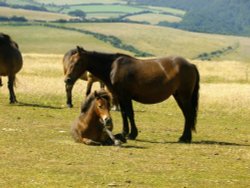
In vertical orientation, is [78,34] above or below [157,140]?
below

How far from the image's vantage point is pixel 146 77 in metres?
17.5

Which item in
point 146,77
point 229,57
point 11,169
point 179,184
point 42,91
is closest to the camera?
point 179,184

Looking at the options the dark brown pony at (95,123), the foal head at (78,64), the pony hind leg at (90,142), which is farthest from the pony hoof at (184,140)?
the foal head at (78,64)

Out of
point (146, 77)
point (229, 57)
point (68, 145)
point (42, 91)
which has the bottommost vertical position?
point (229, 57)

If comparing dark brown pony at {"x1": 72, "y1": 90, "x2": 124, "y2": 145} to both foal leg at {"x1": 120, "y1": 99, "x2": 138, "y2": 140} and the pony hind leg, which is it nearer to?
the pony hind leg

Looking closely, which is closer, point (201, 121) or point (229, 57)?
point (201, 121)

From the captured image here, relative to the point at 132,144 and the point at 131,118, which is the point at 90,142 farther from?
the point at 131,118

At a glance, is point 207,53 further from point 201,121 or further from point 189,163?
point 189,163

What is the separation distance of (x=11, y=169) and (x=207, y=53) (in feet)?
355

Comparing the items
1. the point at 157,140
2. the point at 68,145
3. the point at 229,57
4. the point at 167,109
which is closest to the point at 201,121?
the point at 167,109

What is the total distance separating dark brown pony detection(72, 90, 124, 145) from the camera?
603 inches

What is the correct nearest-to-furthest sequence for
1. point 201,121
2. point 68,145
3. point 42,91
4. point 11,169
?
1. point 11,169
2. point 68,145
3. point 201,121
4. point 42,91

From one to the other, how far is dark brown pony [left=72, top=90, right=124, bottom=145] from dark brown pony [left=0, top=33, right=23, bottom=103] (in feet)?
35.8

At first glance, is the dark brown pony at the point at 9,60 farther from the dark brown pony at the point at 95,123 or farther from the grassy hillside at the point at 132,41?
the grassy hillside at the point at 132,41
